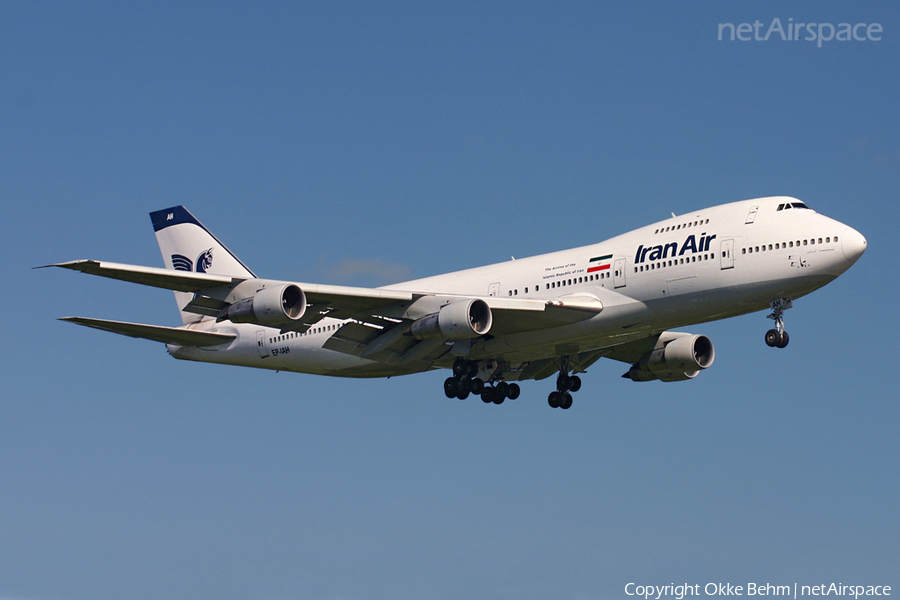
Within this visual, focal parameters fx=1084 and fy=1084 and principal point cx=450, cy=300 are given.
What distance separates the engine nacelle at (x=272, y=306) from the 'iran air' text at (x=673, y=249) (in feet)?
37.7

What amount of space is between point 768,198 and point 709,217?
2017mm

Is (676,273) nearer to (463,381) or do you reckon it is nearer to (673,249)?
(673,249)

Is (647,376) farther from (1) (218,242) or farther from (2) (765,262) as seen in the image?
(1) (218,242)

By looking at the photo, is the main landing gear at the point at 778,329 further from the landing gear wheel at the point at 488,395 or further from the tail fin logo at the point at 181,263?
the tail fin logo at the point at 181,263

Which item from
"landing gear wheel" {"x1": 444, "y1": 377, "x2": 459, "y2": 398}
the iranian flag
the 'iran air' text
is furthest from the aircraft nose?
"landing gear wheel" {"x1": 444, "y1": 377, "x2": 459, "y2": 398}

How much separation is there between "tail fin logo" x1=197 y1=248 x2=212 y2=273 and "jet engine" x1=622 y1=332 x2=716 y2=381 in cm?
1959

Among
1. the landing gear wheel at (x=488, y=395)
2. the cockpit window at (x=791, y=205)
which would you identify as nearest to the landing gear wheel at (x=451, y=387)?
the landing gear wheel at (x=488, y=395)

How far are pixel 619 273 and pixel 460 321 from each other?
18.6 feet

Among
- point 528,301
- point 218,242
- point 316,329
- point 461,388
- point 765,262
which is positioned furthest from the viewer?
point 218,242

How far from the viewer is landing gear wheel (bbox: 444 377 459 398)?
1613 inches

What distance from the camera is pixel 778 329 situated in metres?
35.3

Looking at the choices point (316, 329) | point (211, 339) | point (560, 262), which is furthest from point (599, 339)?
point (211, 339)

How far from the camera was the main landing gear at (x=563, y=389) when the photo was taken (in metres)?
43.7

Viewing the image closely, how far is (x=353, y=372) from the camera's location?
43844 mm
